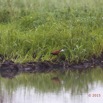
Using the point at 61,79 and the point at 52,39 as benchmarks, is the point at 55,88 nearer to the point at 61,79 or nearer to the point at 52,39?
the point at 61,79

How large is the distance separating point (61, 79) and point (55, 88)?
2.22 ft

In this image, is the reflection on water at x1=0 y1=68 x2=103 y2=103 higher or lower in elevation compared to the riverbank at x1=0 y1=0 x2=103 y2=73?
lower

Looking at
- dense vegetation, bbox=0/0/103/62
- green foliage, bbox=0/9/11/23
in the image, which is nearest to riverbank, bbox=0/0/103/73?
dense vegetation, bbox=0/0/103/62

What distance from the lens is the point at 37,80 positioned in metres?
9.21

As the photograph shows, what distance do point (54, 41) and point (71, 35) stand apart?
396 mm

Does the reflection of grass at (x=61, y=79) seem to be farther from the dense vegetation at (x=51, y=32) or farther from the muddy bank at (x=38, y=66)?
the dense vegetation at (x=51, y=32)

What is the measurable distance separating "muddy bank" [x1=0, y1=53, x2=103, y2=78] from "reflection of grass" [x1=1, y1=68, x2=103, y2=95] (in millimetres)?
219

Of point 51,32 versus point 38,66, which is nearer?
point 38,66

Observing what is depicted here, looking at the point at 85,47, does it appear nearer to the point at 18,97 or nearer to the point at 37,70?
the point at 37,70

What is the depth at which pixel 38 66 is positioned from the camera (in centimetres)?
981

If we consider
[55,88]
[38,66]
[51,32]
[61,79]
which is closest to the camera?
[55,88]

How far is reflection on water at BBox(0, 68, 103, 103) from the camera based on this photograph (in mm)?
7961

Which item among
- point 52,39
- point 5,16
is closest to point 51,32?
point 52,39

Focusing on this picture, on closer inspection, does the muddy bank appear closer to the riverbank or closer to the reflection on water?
the riverbank
